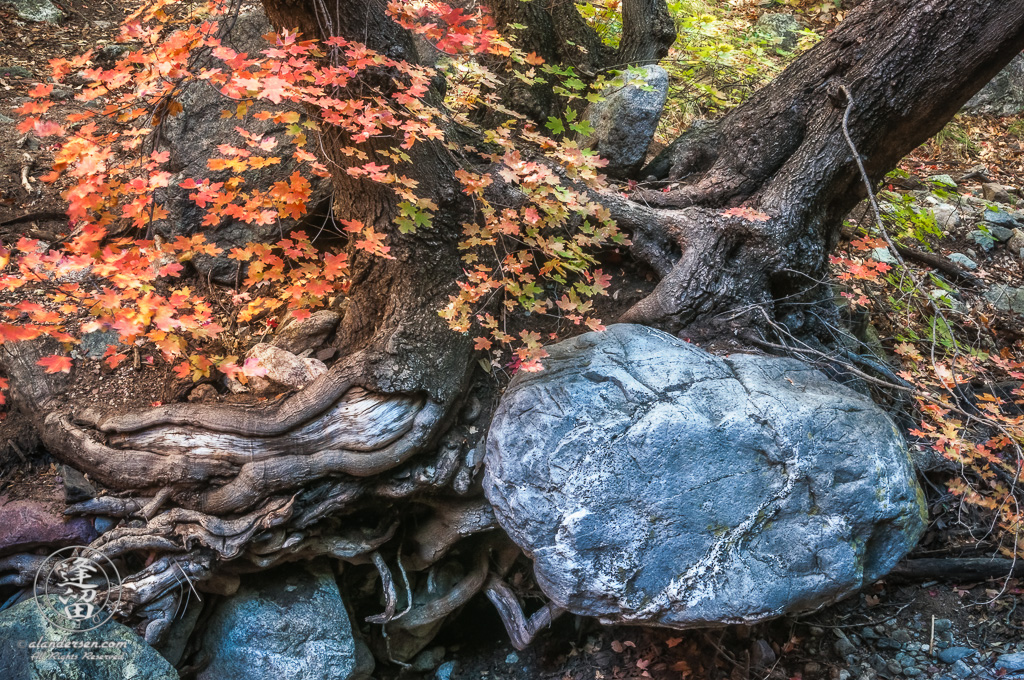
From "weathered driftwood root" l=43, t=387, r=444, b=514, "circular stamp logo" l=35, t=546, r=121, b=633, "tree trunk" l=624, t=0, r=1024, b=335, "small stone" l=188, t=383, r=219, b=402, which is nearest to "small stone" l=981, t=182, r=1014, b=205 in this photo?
"tree trunk" l=624, t=0, r=1024, b=335

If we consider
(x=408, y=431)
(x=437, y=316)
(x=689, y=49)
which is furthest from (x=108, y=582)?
(x=689, y=49)

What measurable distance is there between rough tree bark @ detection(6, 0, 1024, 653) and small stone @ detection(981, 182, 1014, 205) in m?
3.57

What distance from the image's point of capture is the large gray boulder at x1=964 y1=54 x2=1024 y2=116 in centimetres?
701

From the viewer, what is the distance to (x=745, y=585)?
2.61m

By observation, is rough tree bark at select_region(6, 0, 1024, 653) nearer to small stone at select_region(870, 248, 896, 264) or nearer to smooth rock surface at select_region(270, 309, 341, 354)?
smooth rock surface at select_region(270, 309, 341, 354)

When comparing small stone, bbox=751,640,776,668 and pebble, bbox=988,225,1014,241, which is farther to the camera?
pebble, bbox=988,225,1014,241

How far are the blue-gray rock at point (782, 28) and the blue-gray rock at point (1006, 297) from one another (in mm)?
3424

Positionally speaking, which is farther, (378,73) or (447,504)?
(447,504)

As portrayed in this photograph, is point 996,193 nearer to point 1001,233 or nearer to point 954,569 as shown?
point 1001,233

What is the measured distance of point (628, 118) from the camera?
13.7 feet

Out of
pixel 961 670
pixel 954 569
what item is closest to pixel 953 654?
pixel 961 670

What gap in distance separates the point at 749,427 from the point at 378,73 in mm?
2402

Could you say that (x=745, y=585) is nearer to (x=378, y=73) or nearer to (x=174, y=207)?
(x=378, y=73)

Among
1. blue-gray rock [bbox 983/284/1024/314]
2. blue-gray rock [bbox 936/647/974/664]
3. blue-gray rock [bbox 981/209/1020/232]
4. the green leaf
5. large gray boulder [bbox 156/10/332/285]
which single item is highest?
the green leaf
